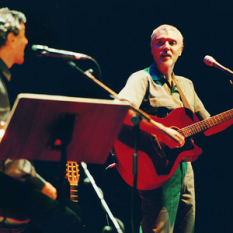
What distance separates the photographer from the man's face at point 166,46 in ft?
10.1

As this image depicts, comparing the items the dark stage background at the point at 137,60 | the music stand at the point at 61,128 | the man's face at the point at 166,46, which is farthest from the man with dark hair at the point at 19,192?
the man's face at the point at 166,46

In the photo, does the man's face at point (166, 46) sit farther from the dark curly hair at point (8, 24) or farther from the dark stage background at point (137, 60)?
the dark curly hair at point (8, 24)

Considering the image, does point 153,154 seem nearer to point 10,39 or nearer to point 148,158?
point 148,158

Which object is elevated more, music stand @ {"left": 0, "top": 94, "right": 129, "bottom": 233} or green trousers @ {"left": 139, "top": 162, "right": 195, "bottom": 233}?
music stand @ {"left": 0, "top": 94, "right": 129, "bottom": 233}

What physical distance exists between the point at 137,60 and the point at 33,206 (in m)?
2.48

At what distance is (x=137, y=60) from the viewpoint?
12.6ft

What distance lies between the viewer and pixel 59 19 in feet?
11.1

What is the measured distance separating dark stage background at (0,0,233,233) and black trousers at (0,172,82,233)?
148 centimetres

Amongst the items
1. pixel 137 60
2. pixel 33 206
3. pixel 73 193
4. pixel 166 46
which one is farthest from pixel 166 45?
pixel 33 206

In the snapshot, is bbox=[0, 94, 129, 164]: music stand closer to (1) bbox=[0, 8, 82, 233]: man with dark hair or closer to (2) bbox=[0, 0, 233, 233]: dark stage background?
(1) bbox=[0, 8, 82, 233]: man with dark hair

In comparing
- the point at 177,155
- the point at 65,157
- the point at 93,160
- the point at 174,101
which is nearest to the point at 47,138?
the point at 65,157

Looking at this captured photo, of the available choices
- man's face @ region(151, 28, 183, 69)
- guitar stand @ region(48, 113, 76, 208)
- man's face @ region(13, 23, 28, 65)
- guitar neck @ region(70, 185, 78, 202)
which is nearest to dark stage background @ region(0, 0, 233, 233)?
man's face @ region(151, 28, 183, 69)

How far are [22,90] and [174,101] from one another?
4.97 feet

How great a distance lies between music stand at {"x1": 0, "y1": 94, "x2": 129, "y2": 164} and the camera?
1557 mm
